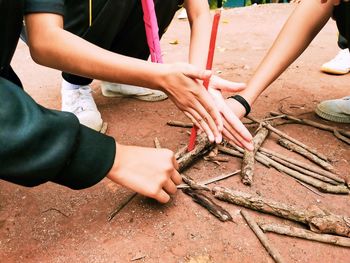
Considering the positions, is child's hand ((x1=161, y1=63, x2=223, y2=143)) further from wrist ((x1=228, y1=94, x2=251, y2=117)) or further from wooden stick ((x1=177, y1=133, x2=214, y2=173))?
wrist ((x1=228, y1=94, x2=251, y2=117))

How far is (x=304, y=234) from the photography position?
53.9 inches

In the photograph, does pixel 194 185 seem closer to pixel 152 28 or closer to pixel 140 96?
pixel 152 28

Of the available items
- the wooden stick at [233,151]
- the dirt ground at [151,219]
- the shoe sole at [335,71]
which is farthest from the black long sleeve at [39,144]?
the shoe sole at [335,71]

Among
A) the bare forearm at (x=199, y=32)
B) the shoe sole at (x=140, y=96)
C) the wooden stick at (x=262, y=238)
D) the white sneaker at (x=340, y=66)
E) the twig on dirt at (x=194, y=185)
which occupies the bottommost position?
the shoe sole at (x=140, y=96)

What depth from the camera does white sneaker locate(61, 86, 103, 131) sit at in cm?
214

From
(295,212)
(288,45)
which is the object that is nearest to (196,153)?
(295,212)

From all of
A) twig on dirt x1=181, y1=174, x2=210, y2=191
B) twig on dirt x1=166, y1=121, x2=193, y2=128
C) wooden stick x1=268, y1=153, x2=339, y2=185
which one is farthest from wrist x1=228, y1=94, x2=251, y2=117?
twig on dirt x1=181, y1=174, x2=210, y2=191

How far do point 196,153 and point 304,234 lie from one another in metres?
0.62

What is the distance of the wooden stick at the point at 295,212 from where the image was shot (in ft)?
4.48

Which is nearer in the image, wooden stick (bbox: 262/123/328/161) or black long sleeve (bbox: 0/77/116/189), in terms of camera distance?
black long sleeve (bbox: 0/77/116/189)

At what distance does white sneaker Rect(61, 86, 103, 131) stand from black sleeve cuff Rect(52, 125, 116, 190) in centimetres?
89

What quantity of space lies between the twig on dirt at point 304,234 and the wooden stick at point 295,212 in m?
0.03

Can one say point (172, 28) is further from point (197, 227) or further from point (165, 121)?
point (197, 227)

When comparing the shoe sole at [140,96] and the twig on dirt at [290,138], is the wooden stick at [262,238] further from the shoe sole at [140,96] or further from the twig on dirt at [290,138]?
the shoe sole at [140,96]
